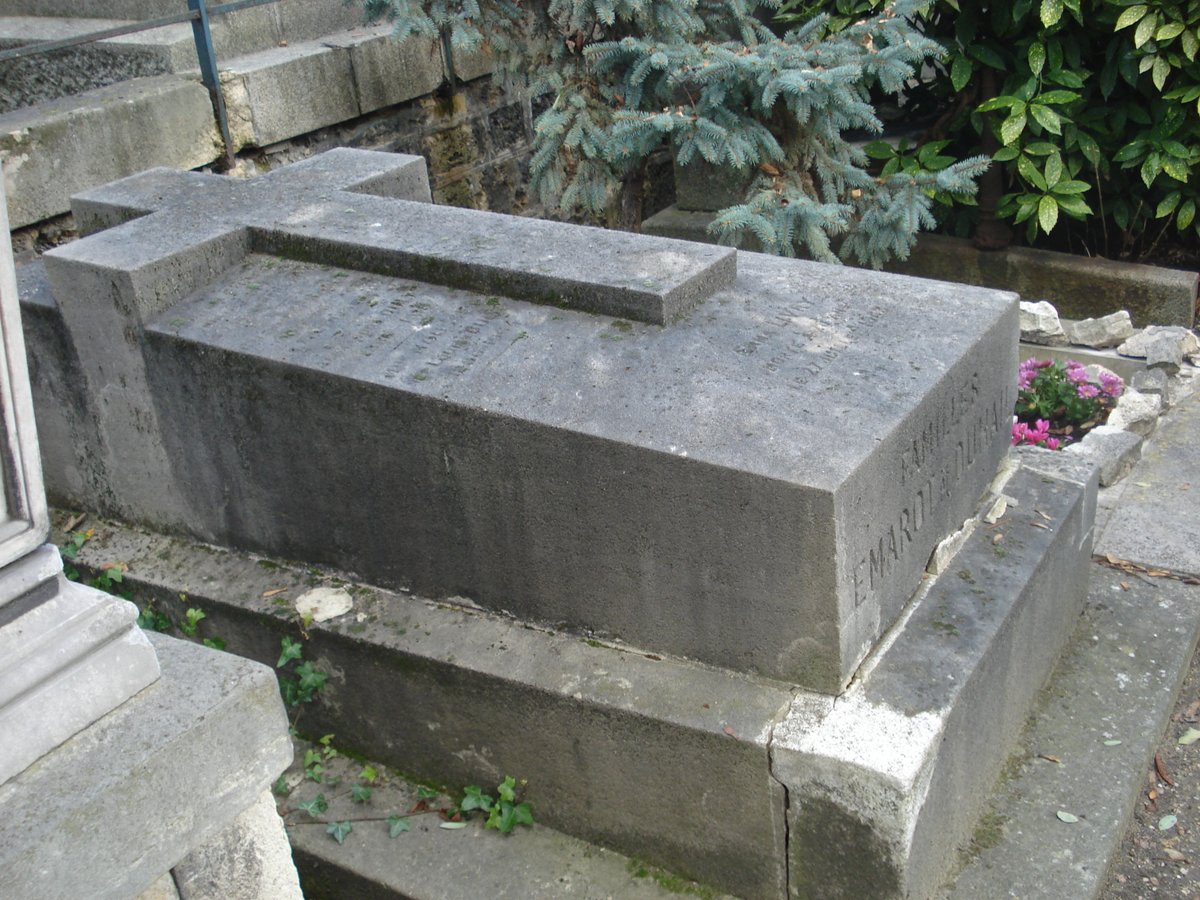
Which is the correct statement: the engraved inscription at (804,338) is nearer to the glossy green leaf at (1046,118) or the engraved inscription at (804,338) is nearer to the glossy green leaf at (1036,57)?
the glossy green leaf at (1046,118)

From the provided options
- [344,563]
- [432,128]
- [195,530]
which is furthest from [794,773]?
[432,128]

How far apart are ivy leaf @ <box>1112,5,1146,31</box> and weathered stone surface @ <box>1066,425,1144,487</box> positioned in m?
1.79

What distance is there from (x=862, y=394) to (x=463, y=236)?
3.74 ft

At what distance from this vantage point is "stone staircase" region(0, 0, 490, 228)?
4.37 meters

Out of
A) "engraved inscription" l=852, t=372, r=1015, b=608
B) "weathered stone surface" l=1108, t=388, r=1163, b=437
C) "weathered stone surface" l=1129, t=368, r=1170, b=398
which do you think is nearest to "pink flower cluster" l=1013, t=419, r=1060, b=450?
"weathered stone surface" l=1108, t=388, r=1163, b=437

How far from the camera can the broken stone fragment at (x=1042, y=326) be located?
516 cm

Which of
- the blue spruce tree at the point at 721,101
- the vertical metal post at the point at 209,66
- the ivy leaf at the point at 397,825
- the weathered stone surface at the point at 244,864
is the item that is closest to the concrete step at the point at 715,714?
the ivy leaf at the point at 397,825

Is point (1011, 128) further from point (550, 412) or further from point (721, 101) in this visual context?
point (550, 412)

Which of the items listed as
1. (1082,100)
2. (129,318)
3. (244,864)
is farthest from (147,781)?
(1082,100)

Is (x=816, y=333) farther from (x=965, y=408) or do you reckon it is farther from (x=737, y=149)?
(x=737, y=149)

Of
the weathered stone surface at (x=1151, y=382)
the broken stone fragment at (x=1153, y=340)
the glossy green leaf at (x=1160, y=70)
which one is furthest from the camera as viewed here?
the glossy green leaf at (x=1160, y=70)

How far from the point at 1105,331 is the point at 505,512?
11.0 ft

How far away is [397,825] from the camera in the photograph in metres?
2.86

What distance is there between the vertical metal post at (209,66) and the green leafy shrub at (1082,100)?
2565 mm
